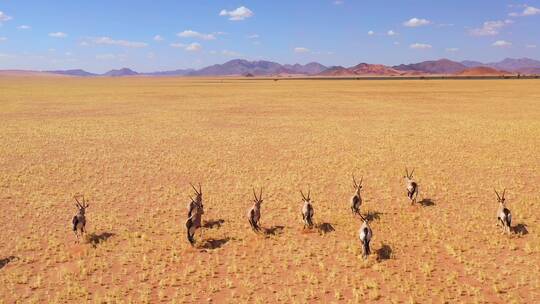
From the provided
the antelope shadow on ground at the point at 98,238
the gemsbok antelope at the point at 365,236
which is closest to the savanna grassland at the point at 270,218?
the antelope shadow on ground at the point at 98,238

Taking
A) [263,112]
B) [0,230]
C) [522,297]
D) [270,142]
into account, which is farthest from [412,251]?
[263,112]

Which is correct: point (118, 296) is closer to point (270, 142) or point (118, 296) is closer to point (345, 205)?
point (345, 205)

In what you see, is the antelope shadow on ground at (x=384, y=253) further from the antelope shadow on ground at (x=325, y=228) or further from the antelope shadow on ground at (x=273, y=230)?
the antelope shadow on ground at (x=273, y=230)

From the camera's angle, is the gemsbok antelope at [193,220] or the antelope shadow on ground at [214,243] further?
the antelope shadow on ground at [214,243]

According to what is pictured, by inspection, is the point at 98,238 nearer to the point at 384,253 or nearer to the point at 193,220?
the point at 193,220

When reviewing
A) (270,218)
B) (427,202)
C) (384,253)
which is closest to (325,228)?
(270,218)

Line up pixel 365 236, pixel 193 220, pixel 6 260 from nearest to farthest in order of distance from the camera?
pixel 365 236
pixel 6 260
pixel 193 220
